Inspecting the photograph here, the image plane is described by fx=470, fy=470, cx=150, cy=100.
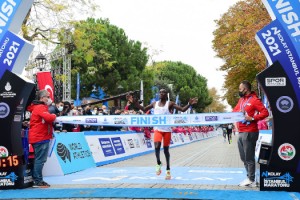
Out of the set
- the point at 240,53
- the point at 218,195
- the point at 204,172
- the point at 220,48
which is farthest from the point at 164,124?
the point at 220,48

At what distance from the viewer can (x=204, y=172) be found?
41.1 feet

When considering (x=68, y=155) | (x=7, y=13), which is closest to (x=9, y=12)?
(x=7, y=13)

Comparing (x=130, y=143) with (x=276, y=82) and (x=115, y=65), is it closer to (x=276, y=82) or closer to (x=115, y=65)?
(x=276, y=82)

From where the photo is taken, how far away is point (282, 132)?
8.77 m

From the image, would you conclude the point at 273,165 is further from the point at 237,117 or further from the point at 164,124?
the point at 164,124

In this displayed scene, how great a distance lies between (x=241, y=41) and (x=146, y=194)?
1004 inches

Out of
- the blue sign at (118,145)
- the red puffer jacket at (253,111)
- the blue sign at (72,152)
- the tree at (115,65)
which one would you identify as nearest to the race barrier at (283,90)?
the red puffer jacket at (253,111)

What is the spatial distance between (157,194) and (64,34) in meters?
20.4

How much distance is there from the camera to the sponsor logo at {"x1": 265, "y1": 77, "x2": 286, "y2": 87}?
870 centimetres

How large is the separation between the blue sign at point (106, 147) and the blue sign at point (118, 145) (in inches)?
14.1

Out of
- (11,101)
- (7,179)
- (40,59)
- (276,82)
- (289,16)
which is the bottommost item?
(7,179)

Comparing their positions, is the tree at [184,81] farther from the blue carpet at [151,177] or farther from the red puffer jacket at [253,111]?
the red puffer jacket at [253,111]

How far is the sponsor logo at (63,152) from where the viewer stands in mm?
12345

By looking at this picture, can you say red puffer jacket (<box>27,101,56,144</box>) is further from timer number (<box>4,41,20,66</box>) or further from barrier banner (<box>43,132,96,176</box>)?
barrier banner (<box>43,132,96,176</box>)
